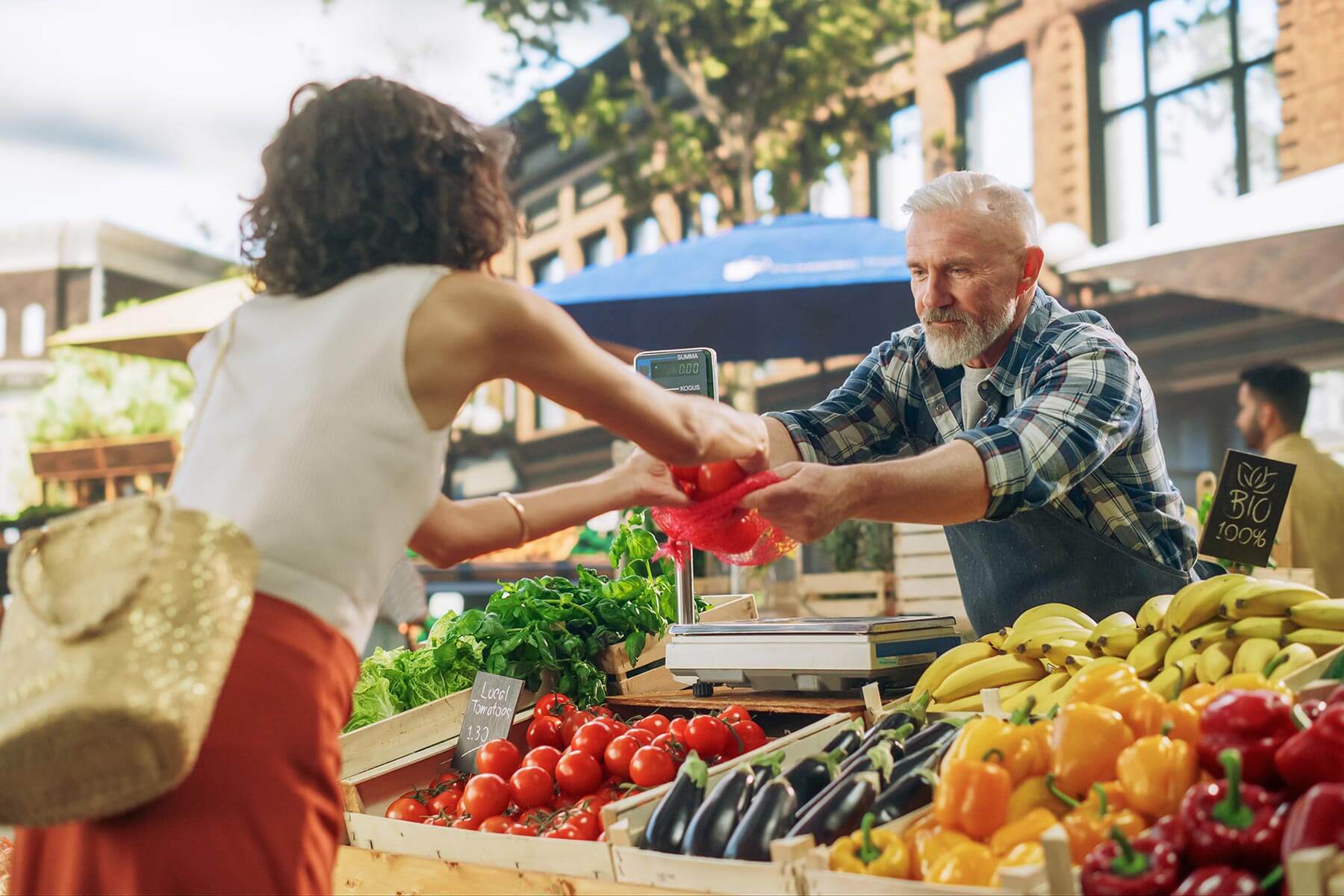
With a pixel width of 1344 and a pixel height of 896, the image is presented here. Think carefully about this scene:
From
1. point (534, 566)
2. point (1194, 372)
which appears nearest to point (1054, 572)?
point (534, 566)

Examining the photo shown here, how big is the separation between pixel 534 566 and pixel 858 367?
4904 millimetres

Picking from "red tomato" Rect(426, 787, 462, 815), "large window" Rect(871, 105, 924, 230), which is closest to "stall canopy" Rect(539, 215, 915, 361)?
"red tomato" Rect(426, 787, 462, 815)

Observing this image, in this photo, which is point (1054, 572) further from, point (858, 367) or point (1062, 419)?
point (858, 367)

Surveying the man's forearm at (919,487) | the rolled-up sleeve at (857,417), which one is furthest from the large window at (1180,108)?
the man's forearm at (919,487)

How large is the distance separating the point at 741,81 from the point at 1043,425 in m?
10.5

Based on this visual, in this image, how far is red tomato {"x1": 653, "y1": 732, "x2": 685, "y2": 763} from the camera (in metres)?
2.93

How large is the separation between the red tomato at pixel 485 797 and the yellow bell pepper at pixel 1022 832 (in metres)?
1.34

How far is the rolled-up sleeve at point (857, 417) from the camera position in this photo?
374 cm

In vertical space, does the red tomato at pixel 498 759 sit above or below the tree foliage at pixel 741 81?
below

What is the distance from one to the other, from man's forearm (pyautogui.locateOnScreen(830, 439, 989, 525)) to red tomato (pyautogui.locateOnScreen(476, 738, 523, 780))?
1.14 m

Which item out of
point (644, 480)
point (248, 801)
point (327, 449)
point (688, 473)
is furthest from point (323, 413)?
point (688, 473)

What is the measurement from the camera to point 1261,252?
6.41 m

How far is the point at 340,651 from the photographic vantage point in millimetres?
1751

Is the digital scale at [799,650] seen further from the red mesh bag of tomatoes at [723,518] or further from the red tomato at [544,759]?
the red tomato at [544,759]
